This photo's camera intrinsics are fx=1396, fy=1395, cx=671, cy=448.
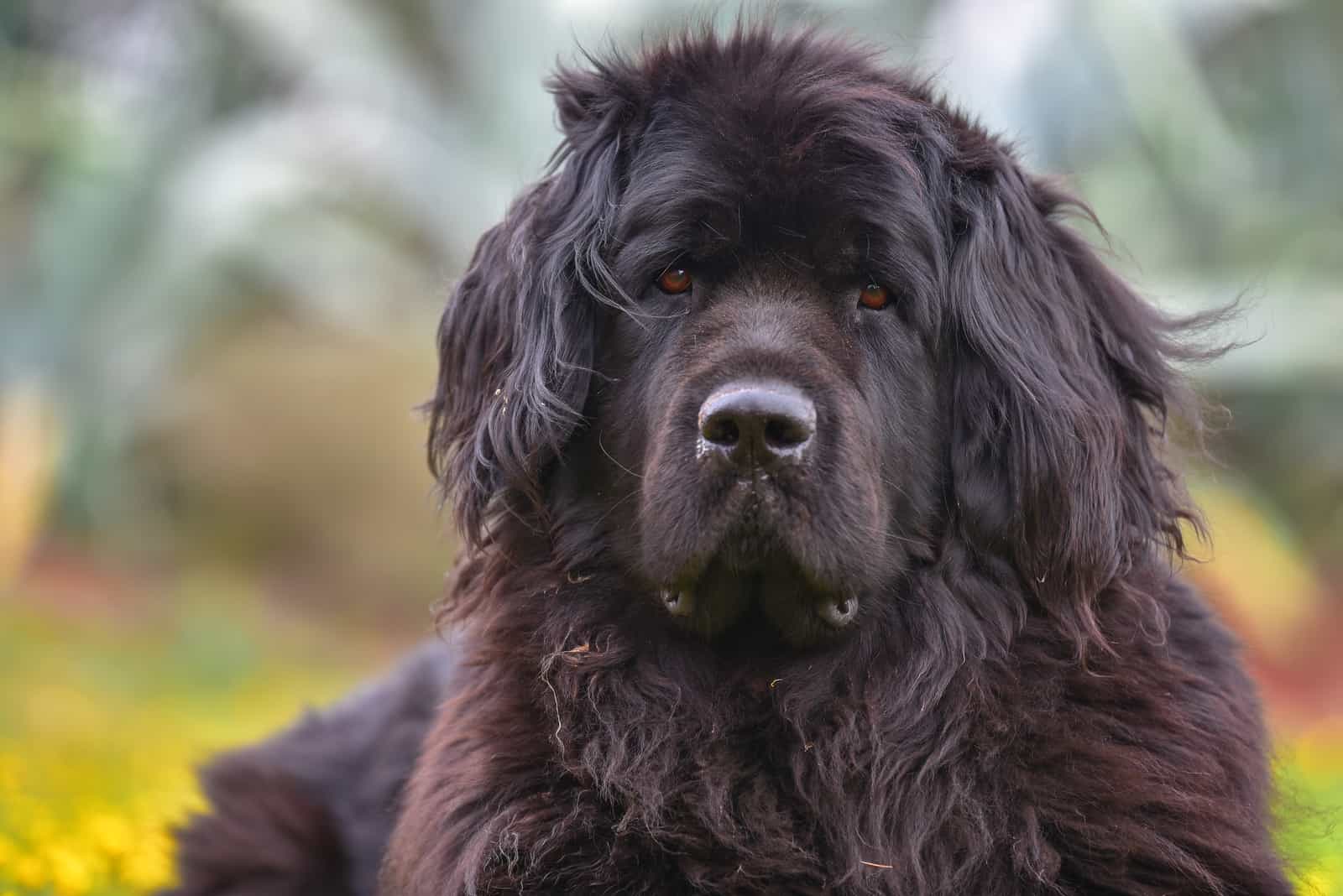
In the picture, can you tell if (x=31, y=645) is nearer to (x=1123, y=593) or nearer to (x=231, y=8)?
(x=231, y=8)

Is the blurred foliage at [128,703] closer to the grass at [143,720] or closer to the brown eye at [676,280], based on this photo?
the grass at [143,720]

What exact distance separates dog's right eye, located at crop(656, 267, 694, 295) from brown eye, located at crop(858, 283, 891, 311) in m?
0.39

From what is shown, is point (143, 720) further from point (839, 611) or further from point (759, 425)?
point (759, 425)

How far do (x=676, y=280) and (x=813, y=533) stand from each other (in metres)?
0.72

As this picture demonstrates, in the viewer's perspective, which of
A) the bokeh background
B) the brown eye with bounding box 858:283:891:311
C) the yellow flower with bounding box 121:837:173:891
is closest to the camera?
the brown eye with bounding box 858:283:891:311

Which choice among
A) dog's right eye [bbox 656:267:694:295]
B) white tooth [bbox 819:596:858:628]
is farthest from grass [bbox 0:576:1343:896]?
A: dog's right eye [bbox 656:267:694:295]

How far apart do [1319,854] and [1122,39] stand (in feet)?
27.9

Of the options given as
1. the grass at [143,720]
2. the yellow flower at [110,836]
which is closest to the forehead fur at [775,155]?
the grass at [143,720]

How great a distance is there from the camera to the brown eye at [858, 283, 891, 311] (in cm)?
316

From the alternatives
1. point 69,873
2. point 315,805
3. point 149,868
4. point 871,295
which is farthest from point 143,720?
point 871,295

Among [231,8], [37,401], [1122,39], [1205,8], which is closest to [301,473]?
[37,401]

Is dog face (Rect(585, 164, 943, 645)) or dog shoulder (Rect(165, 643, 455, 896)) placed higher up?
dog face (Rect(585, 164, 943, 645))

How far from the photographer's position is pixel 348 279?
12109 mm

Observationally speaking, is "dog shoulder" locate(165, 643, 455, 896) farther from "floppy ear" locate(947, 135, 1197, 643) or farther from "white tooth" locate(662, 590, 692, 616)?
"floppy ear" locate(947, 135, 1197, 643)
